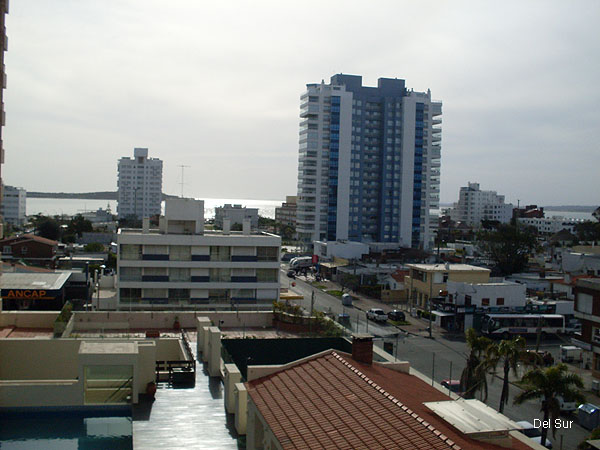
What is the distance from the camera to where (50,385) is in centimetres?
1898

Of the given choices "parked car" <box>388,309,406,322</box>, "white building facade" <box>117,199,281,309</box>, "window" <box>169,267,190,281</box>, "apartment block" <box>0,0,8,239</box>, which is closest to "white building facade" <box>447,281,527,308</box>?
"parked car" <box>388,309,406,322</box>

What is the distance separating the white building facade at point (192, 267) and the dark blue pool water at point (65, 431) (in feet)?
75.7

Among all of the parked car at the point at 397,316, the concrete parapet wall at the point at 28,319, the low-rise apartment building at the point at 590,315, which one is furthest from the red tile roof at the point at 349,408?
the parked car at the point at 397,316

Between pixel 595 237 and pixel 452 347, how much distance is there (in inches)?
3469

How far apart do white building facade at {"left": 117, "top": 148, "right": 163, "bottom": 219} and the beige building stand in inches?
5050

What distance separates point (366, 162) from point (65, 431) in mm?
93224

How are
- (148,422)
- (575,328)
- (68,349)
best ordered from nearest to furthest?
(148,422) → (68,349) → (575,328)

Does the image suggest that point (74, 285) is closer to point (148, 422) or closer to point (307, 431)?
point (148, 422)

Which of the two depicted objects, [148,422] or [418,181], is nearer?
[148,422]

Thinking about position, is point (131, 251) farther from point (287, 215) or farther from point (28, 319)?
point (287, 215)

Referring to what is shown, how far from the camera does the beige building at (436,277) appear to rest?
178 ft

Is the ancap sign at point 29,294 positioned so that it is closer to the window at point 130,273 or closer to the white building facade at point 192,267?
the window at point 130,273

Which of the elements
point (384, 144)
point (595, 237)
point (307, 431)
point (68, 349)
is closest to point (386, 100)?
point (384, 144)

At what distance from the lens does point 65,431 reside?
57.6 feet
